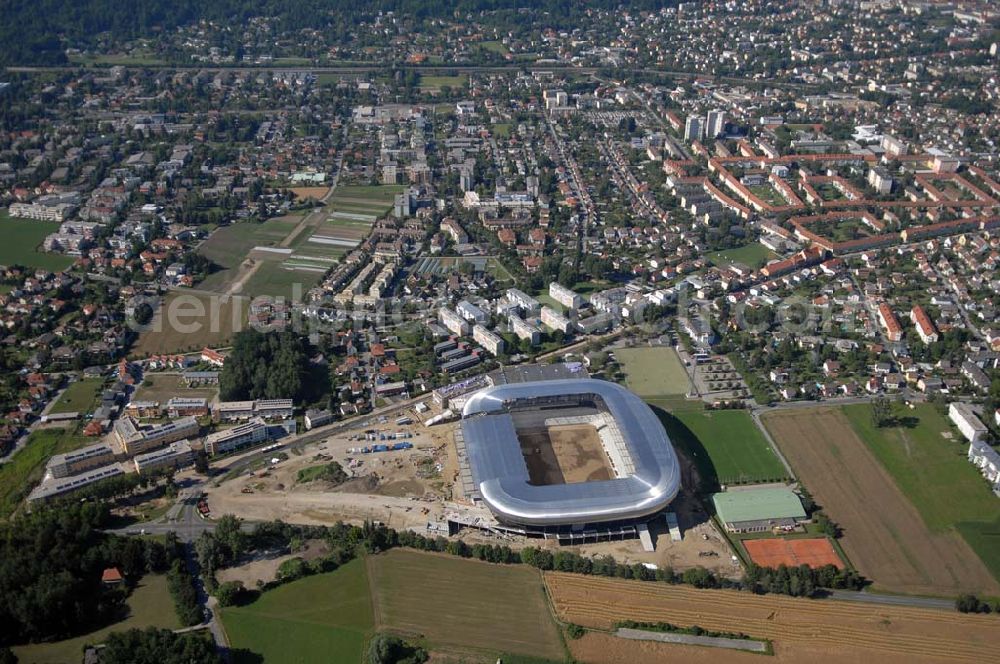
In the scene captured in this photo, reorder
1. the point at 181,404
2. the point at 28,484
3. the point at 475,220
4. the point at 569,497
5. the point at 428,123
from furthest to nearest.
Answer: the point at 428,123
the point at 475,220
the point at 181,404
the point at 28,484
the point at 569,497

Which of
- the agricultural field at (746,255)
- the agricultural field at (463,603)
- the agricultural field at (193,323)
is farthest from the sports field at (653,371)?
the agricultural field at (193,323)

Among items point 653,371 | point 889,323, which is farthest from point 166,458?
point 889,323

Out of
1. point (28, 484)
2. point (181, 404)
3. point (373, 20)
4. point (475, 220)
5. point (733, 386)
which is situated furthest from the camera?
point (373, 20)

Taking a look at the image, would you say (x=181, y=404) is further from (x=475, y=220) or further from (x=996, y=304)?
(x=996, y=304)

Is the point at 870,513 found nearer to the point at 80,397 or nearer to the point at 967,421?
the point at 967,421

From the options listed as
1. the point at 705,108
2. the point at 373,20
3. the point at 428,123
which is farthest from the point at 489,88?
the point at 373,20

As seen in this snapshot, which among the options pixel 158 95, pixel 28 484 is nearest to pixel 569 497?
pixel 28 484

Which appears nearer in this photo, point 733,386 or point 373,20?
point 733,386

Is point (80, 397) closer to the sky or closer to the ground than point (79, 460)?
closer to the ground
